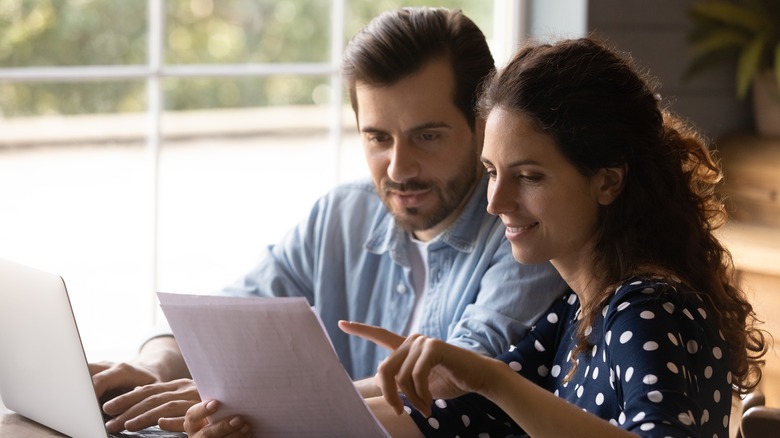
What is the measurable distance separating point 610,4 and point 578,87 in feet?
5.48

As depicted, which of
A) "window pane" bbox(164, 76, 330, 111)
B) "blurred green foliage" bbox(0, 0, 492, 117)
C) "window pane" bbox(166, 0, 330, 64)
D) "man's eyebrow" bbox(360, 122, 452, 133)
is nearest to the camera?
"man's eyebrow" bbox(360, 122, 452, 133)

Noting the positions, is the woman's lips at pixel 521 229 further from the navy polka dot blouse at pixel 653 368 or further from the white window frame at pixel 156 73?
the white window frame at pixel 156 73

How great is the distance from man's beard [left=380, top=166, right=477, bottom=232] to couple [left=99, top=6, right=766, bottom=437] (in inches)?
14.9

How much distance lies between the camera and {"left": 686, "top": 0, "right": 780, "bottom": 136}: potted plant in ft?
10.9

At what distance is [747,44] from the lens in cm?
337

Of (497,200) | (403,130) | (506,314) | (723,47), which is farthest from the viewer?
(723,47)

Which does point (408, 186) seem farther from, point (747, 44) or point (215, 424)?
point (747, 44)

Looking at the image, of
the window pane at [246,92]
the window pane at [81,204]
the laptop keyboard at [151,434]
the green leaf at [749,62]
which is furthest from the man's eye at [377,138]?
the window pane at [246,92]

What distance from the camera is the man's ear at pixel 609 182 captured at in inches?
60.5

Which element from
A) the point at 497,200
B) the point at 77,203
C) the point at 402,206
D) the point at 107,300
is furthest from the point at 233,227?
the point at 497,200

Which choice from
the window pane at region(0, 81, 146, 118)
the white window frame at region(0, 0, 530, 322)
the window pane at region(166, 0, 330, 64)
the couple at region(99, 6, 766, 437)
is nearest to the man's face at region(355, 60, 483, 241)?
the couple at region(99, 6, 766, 437)

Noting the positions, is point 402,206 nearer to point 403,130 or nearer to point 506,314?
point 403,130

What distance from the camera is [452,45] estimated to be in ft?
6.84

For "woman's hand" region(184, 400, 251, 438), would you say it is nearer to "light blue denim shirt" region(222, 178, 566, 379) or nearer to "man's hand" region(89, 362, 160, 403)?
"man's hand" region(89, 362, 160, 403)
